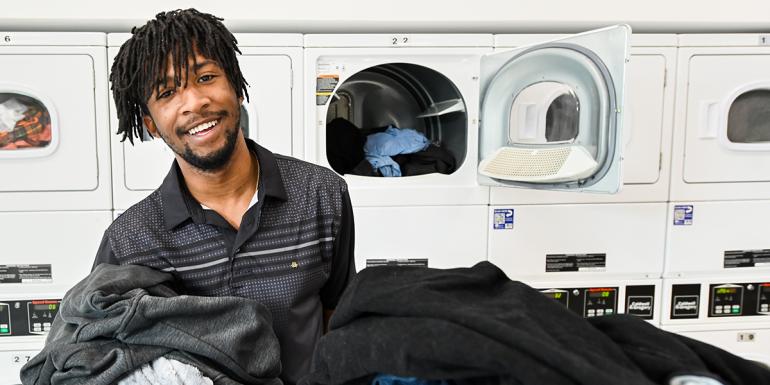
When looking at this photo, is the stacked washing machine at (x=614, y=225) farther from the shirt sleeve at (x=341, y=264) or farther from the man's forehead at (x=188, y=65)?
the man's forehead at (x=188, y=65)

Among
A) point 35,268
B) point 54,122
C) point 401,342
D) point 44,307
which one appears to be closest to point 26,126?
point 54,122

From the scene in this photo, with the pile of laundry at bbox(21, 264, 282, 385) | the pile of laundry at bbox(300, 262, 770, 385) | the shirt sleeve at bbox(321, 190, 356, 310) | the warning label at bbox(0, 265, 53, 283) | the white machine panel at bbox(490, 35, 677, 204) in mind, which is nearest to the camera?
the pile of laundry at bbox(300, 262, 770, 385)

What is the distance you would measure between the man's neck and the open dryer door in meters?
1.07

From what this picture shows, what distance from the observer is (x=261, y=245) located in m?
1.14

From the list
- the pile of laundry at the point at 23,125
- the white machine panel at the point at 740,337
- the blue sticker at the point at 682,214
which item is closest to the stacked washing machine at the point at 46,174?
the pile of laundry at the point at 23,125

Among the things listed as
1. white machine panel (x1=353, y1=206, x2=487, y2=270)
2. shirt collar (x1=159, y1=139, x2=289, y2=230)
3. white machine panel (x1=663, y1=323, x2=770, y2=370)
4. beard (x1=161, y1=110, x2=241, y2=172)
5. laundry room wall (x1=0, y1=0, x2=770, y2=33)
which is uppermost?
laundry room wall (x1=0, y1=0, x2=770, y2=33)

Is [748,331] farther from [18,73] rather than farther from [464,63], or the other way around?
[18,73]

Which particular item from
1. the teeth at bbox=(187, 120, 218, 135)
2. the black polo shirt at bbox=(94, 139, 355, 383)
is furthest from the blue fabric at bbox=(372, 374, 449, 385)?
the teeth at bbox=(187, 120, 218, 135)

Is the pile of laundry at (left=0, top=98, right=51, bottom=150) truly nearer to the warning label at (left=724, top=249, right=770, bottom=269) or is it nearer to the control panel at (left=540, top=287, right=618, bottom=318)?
the control panel at (left=540, top=287, right=618, bottom=318)

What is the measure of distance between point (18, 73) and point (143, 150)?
1.74ft

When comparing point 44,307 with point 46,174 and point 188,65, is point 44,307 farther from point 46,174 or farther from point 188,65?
point 188,65

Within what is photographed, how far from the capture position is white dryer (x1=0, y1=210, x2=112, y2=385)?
2.03 metres

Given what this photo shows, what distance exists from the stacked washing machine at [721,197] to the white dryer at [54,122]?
2.37 metres

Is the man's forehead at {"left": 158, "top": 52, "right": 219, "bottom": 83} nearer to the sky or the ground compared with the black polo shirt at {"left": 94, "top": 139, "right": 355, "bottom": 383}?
nearer to the sky
